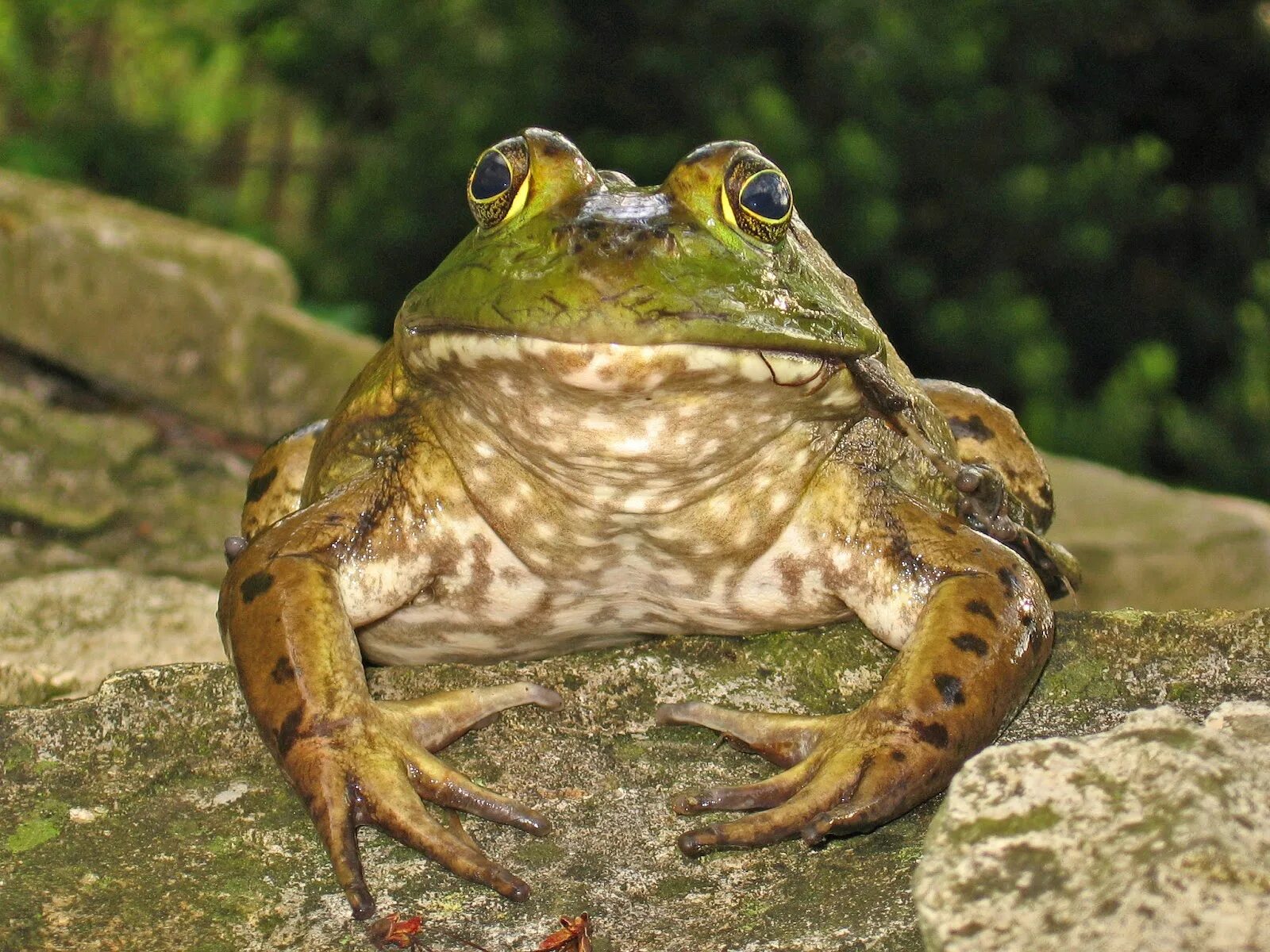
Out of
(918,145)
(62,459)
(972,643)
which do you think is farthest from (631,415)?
(918,145)

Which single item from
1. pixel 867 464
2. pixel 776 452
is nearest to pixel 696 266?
pixel 776 452

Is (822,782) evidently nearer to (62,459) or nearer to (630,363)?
(630,363)

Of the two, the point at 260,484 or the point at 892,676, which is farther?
the point at 260,484

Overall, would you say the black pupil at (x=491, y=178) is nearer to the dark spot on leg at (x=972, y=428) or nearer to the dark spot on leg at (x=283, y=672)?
the dark spot on leg at (x=283, y=672)

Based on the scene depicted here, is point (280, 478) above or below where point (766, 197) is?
below

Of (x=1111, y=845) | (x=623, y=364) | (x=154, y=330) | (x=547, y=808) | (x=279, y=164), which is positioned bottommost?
(x=279, y=164)

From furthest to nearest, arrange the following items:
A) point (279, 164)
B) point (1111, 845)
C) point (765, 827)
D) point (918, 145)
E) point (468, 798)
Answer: point (279, 164), point (918, 145), point (468, 798), point (765, 827), point (1111, 845)

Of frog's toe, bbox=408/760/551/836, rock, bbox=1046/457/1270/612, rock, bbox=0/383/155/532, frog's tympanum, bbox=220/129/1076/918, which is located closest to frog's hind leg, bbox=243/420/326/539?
frog's tympanum, bbox=220/129/1076/918
